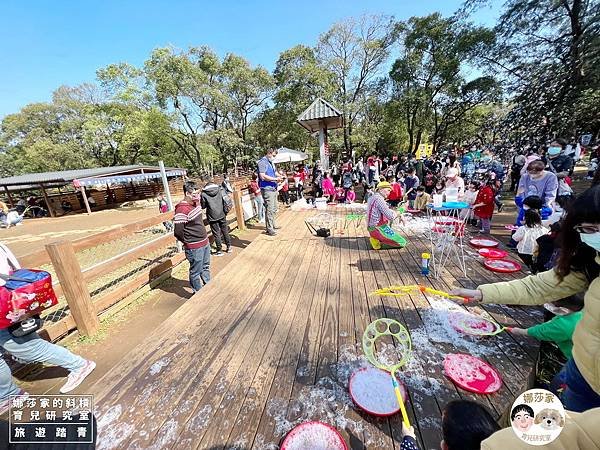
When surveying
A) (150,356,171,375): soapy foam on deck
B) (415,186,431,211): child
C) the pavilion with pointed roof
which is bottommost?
(150,356,171,375): soapy foam on deck

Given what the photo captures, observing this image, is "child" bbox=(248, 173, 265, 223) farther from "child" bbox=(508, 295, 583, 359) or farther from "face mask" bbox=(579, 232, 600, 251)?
"face mask" bbox=(579, 232, 600, 251)

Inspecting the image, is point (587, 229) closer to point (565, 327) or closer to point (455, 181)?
point (565, 327)

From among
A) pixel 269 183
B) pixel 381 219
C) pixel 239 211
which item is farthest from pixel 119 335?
pixel 239 211

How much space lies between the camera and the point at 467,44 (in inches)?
610

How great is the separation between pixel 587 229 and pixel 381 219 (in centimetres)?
313

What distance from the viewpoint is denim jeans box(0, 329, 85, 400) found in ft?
6.74

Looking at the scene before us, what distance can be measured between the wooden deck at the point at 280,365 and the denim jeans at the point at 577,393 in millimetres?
509

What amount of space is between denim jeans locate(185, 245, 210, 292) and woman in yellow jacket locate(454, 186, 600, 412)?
359 cm

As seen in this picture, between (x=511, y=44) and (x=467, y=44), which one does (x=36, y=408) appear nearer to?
(x=511, y=44)

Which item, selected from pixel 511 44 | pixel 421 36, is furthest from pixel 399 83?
pixel 511 44

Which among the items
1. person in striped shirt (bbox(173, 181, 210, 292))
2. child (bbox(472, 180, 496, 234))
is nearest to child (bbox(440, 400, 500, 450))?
person in striped shirt (bbox(173, 181, 210, 292))

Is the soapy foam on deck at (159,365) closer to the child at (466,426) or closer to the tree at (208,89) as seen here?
the child at (466,426)

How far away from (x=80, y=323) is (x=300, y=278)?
2823 millimetres

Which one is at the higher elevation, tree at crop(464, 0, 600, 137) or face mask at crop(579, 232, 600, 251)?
tree at crop(464, 0, 600, 137)
